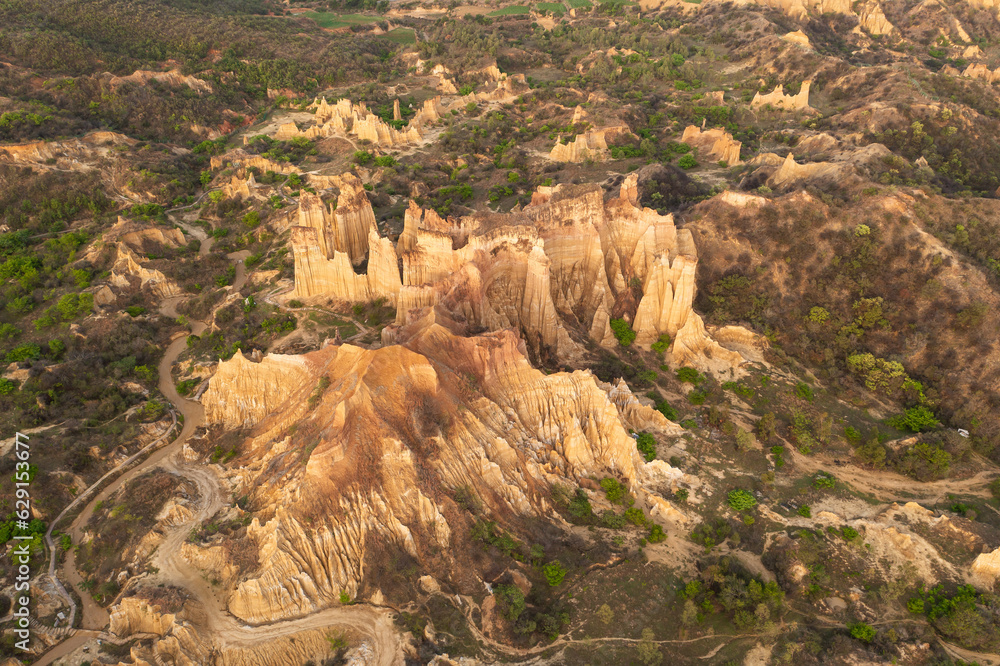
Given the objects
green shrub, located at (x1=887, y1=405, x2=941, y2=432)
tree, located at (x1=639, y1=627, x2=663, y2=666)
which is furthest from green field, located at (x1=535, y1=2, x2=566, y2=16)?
tree, located at (x1=639, y1=627, x2=663, y2=666)

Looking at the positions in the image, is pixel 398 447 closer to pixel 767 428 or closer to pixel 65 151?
pixel 767 428

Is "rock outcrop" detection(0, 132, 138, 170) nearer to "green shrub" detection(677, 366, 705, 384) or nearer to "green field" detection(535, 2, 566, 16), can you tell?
"green shrub" detection(677, 366, 705, 384)

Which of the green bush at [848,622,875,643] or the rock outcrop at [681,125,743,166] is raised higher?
the rock outcrop at [681,125,743,166]

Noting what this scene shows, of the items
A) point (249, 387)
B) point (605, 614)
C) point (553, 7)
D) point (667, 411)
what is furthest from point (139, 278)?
point (553, 7)

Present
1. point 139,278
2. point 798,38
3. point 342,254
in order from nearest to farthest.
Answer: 1. point 342,254
2. point 139,278
3. point 798,38

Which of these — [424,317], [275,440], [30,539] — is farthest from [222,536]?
[424,317]

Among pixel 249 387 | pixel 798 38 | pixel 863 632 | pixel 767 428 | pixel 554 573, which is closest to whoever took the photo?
pixel 863 632
